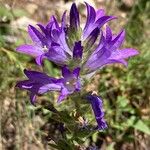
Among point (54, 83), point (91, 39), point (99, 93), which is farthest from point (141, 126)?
point (54, 83)

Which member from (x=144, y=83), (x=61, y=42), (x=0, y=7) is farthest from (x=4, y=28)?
(x=61, y=42)

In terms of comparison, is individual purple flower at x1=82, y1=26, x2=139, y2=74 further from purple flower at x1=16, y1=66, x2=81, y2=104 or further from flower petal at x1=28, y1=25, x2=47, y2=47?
flower petal at x1=28, y1=25, x2=47, y2=47

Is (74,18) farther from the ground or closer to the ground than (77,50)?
farther from the ground

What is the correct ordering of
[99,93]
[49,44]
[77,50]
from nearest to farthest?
[77,50] → [49,44] → [99,93]

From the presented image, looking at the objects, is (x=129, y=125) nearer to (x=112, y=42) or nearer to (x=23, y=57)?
(x=23, y=57)

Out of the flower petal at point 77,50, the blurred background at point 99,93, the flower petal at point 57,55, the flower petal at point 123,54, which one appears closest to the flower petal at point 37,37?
the flower petal at point 57,55

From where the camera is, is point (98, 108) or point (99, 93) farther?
point (99, 93)

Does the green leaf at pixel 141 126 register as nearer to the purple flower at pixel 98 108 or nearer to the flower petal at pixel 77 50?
the purple flower at pixel 98 108

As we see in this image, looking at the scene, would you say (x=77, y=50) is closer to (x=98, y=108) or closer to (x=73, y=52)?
(x=73, y=52)
